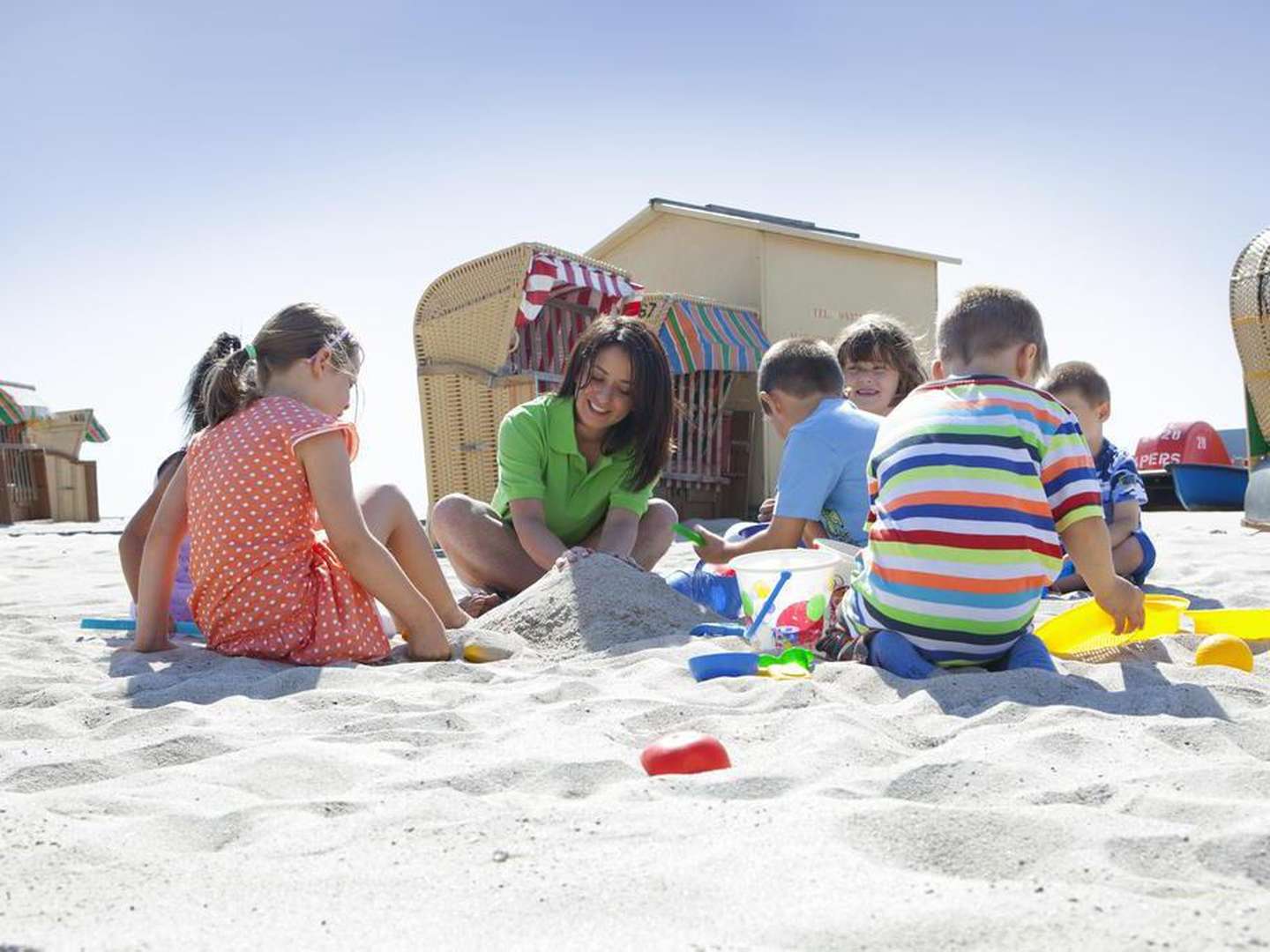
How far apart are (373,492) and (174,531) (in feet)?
1.80

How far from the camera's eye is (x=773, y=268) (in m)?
9.44

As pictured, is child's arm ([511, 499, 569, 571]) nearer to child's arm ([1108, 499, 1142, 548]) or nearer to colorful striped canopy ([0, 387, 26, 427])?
child's arm ([1108, 499, 1142, 548])

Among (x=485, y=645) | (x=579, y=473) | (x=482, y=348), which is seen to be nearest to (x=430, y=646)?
(x=485, y=645)

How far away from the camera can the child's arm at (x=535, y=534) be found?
12.9 ft

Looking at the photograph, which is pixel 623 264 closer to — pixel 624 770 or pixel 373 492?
pixel 373 492

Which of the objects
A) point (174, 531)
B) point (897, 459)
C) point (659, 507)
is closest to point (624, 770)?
point (897, 459)

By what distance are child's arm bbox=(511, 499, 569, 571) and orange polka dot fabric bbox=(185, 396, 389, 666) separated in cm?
93

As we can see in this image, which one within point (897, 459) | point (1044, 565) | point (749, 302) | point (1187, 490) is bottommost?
point (1187, 490)

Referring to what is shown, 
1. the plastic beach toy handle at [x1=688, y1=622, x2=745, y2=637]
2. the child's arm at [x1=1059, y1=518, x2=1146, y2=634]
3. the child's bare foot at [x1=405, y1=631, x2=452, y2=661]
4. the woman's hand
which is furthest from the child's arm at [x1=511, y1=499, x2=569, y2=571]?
the child's arm at [x1=1059, y1=518, x2=1146, y2=634]

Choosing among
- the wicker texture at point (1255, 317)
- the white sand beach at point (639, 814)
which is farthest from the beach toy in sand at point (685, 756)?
the wicker texture at point (1255, 317)

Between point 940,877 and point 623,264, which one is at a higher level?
point 623,264

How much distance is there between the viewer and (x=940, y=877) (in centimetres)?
128

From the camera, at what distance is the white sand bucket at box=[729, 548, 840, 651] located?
300cm

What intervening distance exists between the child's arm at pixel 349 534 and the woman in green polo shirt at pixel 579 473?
0.92 meters
